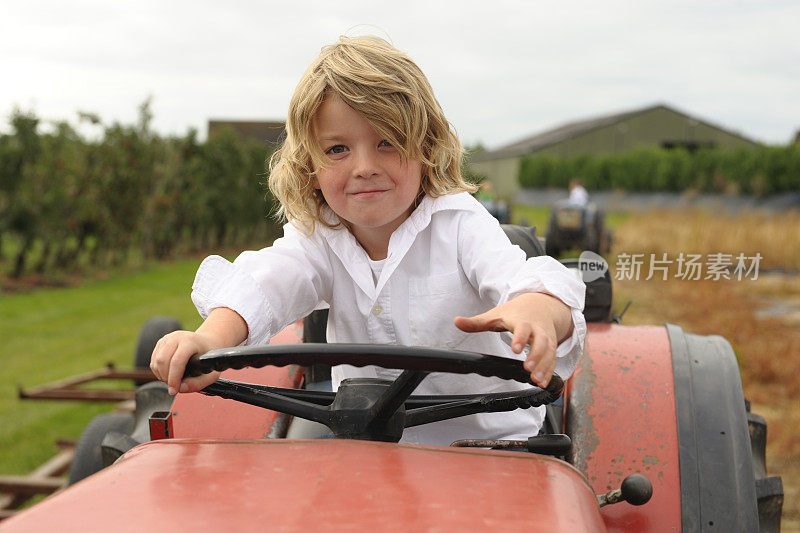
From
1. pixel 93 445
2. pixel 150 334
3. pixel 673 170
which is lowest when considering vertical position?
pixel 93 445

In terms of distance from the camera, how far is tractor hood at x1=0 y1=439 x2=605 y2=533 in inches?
35.6

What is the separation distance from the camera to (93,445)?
8.75ft

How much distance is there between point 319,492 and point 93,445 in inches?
77.6

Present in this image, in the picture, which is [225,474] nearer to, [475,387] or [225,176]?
[475,387]

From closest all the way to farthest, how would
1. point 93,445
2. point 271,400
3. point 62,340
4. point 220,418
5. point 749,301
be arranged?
point 271,400 < point 220,418 < point 93,445 < point 62,340 < point 749,301

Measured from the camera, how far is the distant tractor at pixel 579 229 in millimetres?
11461

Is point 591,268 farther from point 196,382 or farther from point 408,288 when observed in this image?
point 196,382

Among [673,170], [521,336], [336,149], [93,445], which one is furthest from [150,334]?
[673,170]

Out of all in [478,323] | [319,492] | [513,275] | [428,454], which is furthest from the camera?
[513,275]

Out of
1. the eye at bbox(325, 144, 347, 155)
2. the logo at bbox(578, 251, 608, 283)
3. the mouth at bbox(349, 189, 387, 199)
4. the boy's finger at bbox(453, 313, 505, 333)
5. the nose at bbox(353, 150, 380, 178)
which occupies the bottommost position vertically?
the logo at bbox(578, 251, 608, 283)

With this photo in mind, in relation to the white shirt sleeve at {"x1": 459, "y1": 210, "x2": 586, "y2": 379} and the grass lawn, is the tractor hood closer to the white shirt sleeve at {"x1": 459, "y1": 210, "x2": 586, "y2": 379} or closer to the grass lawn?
the white shirt sleeve at {"x1": 459, "y1": 210, "x2": 586, "y2": 379}

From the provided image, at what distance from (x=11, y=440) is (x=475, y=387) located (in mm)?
3022

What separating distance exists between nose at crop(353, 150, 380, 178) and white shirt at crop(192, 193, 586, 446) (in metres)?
0.19

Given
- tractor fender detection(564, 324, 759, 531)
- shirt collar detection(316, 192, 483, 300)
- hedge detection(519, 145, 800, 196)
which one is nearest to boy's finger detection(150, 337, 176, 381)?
shirt collar detection(316, 192, 483, 300)
